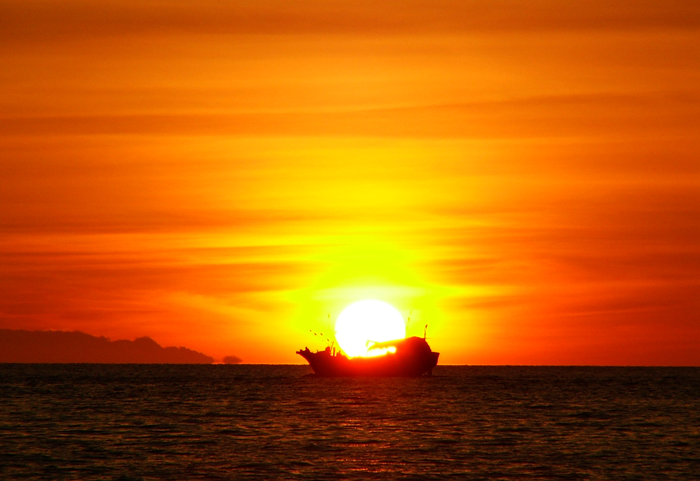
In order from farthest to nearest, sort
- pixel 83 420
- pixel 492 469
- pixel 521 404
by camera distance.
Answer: pixel 521 404
pixel 83 420
pixel 492 469

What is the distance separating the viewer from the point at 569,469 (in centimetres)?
5375

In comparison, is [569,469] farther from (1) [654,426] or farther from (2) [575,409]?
(2) [575,409]

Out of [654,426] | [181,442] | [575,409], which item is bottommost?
[181,442]

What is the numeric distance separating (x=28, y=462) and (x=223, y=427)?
25.9 meters

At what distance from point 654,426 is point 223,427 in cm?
3915

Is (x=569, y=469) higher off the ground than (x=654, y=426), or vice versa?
(x=654, y=426)

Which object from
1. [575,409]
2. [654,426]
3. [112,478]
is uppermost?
[575,409]

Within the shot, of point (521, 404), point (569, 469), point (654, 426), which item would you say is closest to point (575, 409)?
Result: point (521, 404)

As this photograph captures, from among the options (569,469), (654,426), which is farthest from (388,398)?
(569,469)

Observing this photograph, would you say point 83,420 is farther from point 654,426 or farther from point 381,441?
point 654,426

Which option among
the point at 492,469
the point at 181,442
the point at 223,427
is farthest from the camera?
the point at 223,427

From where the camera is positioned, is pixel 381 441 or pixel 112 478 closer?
pixel 112 478

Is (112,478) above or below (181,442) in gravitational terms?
below

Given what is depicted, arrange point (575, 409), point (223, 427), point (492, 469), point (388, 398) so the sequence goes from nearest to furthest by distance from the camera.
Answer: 1. point (492, 469)
2. point (223, 427)
3. point (575, 409)
4. point (388, 398)
